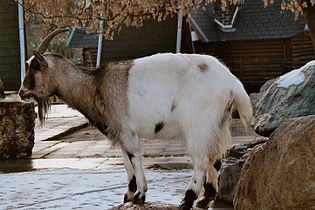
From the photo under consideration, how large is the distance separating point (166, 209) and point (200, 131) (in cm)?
73

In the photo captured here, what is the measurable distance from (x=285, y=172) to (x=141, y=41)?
53.1 feet

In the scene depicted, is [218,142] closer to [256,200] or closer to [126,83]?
[126,83]

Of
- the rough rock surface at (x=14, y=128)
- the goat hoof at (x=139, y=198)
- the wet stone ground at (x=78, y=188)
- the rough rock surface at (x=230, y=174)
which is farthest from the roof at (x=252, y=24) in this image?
the goat hoof at (x=139, y=198)

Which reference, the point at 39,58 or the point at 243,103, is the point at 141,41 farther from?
the point at 243,103

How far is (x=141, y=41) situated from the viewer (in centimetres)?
1994

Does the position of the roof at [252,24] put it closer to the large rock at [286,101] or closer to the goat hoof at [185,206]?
the large rock at [286,101]

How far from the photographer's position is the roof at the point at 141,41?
64.2 feet

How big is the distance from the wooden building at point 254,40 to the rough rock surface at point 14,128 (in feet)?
49.6

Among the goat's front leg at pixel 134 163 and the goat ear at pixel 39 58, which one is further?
the goat ear at pixel 39 58

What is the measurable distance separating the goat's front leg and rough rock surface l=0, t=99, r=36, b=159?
4696 millimetres

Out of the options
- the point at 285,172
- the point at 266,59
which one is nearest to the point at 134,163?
the point at 285,172

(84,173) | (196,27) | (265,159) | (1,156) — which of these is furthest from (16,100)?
(196,27)

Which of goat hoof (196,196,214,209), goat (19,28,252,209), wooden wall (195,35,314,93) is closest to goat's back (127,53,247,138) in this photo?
goat (19,28,252,209)

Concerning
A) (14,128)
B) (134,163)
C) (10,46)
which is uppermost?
(134,163)
